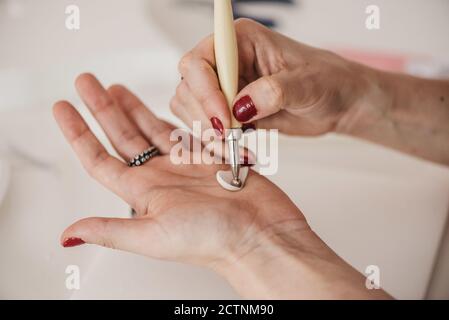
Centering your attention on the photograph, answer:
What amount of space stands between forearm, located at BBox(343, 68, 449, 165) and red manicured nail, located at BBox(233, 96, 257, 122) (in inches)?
9.3

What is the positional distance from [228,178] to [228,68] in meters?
0.12

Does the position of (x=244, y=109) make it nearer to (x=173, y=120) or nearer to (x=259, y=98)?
(x=259, y=98)

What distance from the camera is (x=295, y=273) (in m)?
0.47

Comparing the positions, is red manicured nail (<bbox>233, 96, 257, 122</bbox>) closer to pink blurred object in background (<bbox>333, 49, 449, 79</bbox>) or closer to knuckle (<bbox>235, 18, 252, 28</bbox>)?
knuckle (<bbox>235, 18, 252, 28</bbox>)

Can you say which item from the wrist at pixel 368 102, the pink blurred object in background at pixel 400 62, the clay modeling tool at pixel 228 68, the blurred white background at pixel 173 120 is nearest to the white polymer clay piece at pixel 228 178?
the clay modeling tool at pixel 228 68

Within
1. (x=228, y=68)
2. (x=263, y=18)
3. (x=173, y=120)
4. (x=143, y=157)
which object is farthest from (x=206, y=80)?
(x=263, y=18)

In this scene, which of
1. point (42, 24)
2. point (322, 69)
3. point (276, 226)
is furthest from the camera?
point (42, 24)

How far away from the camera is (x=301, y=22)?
3.24ft

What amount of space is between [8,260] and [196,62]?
320 mm

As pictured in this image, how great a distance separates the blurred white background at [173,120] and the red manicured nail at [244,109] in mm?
179

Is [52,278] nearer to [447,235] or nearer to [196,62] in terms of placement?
[196,62]

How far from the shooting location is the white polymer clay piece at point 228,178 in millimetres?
545

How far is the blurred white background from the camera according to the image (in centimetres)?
58
